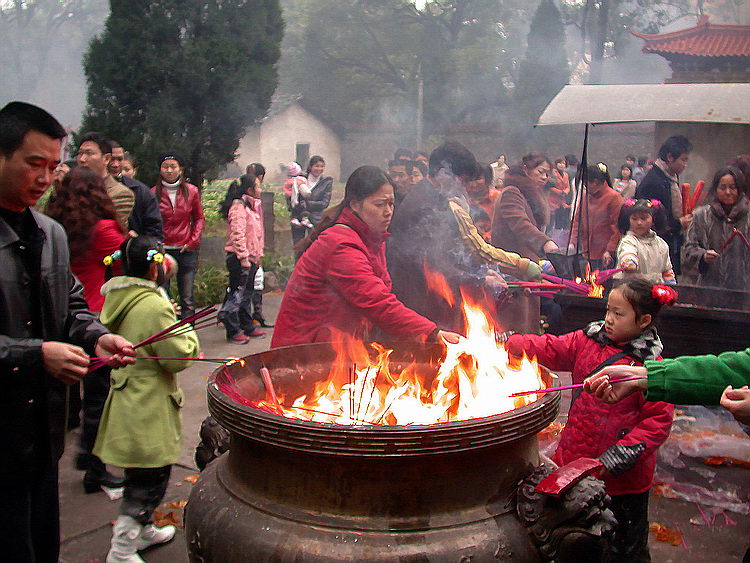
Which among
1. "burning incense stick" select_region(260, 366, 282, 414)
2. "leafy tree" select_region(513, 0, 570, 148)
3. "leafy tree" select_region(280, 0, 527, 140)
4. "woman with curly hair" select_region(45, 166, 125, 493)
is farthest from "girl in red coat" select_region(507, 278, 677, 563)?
"leafy tree" select_region(280, 0, 527, 140)

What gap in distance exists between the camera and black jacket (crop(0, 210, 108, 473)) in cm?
224

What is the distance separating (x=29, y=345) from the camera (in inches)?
87.7

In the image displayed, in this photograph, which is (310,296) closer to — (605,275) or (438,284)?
(438,284)

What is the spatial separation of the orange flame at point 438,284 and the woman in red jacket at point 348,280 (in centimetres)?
130

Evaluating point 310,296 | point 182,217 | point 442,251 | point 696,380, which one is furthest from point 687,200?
point 696,380

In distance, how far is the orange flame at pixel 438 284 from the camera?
200 inches

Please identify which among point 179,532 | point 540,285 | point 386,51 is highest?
point 386,51

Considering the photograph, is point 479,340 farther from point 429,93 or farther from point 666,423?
point 429,93

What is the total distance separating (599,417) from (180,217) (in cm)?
496

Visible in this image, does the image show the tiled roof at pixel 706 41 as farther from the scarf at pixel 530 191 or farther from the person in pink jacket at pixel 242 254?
the person in pink jacket at pixel 242 254

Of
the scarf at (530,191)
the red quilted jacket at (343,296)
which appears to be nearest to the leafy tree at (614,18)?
the scarf at (530,191)

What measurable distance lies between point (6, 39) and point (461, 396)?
85.6 ft

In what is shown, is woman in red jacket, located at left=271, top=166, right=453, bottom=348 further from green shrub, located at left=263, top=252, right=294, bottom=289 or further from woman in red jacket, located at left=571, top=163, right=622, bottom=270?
green shrub, located at left=263, top=252, right=294, bottom=289

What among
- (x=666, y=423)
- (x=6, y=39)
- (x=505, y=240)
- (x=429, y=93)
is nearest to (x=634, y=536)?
(x=666, y=423)
